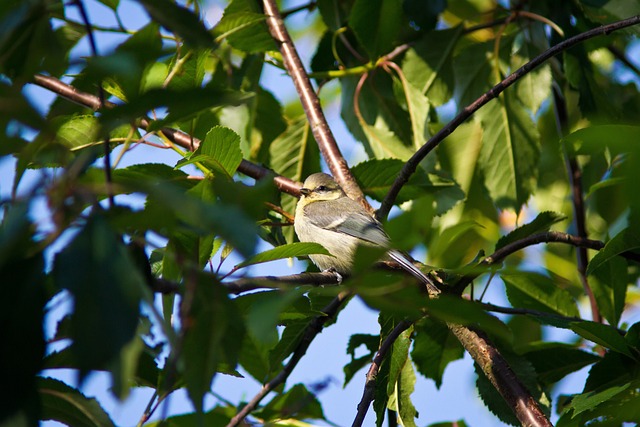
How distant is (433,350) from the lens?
2.80m

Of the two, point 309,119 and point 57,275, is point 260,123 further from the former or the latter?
point 57,275

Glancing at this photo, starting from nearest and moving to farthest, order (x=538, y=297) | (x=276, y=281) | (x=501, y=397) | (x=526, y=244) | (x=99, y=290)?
1. (x=99, y=290)
2. (x=276, y=281)
3. (x=526, y=244)
4. (x=501, y=397)
5. (x=538, y=297)

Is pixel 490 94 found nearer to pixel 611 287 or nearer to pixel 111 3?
pixel 611 287

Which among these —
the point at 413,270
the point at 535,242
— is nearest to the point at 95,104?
the point at 413,270

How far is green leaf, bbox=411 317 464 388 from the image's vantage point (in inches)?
108

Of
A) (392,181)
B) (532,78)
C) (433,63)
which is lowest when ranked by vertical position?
(392,181)

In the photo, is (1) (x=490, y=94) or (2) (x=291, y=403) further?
(2) (x=291, y=403)

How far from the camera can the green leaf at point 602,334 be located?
2.00 metres

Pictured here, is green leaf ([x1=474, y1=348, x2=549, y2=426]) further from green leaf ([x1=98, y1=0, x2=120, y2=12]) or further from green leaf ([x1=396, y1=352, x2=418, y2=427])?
green leaf ([x1=98, y1=0, x2=120, y2=12])

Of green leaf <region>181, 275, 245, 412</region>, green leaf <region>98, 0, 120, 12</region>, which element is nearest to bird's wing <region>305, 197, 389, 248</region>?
green leaf <region>98, 0, 120, 12</region>

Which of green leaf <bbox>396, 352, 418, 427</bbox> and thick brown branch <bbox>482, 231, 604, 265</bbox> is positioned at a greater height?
thick brown branch <bbox>482, 231, 604, 265</bbox>

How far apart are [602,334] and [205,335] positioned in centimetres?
145

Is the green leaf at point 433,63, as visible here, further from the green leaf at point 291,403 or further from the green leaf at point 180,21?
the green leaf at point 180,21

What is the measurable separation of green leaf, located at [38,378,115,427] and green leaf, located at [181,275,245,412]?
0.55 meters
